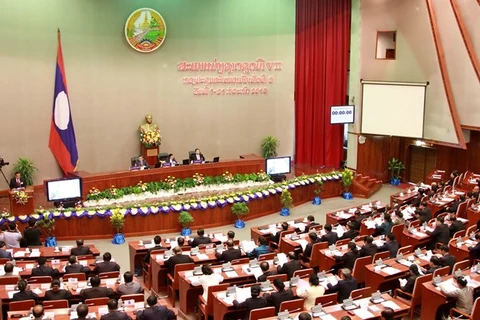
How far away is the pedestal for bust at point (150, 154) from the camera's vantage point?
65.4 ft

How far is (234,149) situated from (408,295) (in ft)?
42.3

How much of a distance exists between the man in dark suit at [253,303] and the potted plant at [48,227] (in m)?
7.04

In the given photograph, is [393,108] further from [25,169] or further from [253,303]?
[253,303]

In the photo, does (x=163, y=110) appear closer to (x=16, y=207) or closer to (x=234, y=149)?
(x=234, y=149)

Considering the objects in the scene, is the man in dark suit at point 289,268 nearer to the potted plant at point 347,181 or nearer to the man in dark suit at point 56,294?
the man in dark suit at point 56,294

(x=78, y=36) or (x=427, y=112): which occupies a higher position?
(x=78, y=36)

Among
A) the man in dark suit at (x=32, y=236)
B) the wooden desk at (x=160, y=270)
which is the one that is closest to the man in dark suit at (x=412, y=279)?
the wooden desk at (x=160, y=270)

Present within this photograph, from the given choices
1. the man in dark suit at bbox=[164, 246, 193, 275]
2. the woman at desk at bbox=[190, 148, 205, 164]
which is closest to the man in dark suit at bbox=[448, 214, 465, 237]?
the man in dark suit at bbox=[164, 246, 193, 275]

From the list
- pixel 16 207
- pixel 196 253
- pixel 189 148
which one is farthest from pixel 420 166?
pixel 16 207

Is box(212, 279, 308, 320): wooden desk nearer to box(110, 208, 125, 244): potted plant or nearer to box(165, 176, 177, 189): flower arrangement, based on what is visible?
box(110, 208, 125, 244): potted plant

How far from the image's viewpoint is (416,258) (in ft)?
36.8

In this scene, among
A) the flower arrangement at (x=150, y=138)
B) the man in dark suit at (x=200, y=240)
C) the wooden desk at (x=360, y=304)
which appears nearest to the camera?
the wooden desk at (x=360, y=304)

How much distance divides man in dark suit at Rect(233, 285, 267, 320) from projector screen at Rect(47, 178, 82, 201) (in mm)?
7683

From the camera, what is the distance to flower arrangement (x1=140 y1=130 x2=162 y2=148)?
65.0ft
